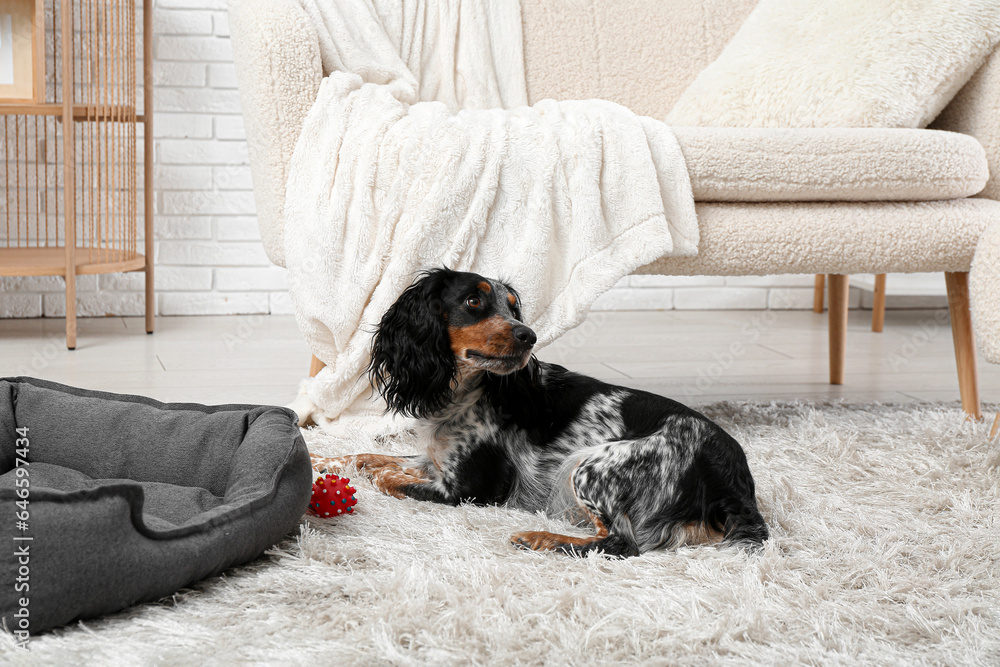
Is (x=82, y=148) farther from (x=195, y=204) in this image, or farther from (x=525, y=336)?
(x=525, y=336)

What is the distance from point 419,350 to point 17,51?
8.55 ft

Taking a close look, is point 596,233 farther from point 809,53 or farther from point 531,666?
point 531,666

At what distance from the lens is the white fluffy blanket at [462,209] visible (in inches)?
73.9

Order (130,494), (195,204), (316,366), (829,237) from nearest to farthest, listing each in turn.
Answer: (130,494)
(829,237)
(316,366)
(195,204)

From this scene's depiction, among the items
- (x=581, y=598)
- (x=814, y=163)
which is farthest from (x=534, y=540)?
(x=814, y=163)

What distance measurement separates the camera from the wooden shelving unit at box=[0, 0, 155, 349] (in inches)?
121

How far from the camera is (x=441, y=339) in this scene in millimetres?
1467

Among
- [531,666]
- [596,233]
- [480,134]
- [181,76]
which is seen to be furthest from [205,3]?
[531,666]

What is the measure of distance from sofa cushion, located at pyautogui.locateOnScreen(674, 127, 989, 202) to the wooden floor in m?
0.66

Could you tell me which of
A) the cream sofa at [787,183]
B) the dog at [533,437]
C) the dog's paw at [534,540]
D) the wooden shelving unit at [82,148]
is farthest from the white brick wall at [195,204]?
the dog's paw at [534,540]

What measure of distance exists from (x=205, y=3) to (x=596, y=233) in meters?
2.46

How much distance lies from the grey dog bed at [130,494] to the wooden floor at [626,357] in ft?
2.68

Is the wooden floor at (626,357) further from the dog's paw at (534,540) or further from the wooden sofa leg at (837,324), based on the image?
the dog's paw at (534,540)

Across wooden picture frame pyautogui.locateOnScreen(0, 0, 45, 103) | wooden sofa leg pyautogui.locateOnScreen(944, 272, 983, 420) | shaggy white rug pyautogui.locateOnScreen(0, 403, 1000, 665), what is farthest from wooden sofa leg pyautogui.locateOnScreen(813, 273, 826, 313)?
wooden picture frame pyautogui.locateOnScreen(0, 0, 45, 103)
